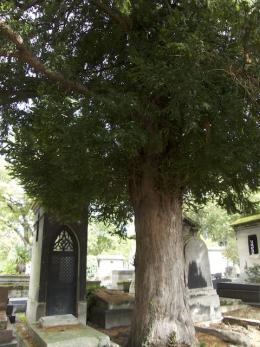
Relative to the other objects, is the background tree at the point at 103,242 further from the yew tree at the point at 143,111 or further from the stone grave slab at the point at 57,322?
the stone grave slab at the point at 57,322

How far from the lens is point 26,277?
18.7m

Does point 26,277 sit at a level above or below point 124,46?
below

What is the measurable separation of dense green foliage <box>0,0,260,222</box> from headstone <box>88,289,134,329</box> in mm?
3538

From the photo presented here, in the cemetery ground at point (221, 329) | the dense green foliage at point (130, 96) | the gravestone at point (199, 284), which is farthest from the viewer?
the gravestone at point (199, 284)

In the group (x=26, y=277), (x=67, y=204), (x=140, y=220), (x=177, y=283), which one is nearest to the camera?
(x=177, y=283)

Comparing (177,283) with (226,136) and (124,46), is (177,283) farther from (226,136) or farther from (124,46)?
(124,46)

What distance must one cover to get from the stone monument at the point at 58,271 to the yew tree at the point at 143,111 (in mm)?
2718

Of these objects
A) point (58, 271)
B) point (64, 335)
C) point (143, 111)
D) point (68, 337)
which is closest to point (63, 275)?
point (58, 271)

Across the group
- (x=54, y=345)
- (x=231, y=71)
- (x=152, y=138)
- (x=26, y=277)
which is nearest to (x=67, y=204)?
(x=152, y=138)

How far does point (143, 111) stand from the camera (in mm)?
6605

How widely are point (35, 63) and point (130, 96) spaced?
1829 millimetres

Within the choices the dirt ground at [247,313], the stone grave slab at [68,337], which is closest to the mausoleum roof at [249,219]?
the dirt ground at [247,313]

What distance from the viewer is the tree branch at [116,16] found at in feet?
22.5

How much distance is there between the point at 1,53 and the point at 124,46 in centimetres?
322
